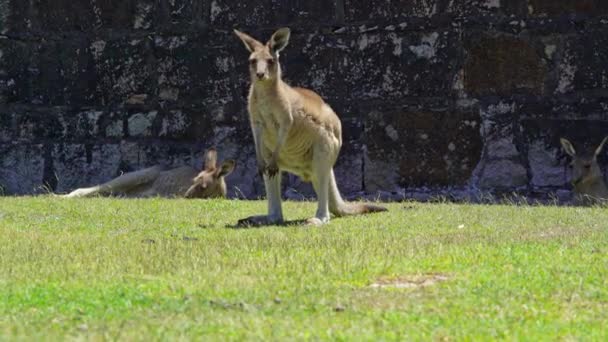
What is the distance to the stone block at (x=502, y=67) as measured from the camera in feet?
36.8

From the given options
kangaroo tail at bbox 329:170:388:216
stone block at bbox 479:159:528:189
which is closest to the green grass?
kangaroo tail at bbox 329:170:388:216

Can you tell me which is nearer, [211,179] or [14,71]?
[211,179]

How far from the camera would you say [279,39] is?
28.7ft

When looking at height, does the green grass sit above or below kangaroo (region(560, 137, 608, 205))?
above

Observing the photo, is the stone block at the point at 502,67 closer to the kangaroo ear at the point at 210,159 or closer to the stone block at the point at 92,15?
the kangaroo ear at the point at 210,159

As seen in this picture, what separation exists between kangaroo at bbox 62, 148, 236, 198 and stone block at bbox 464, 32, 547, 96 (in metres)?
2.41

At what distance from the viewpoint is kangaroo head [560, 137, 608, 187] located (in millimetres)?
10781

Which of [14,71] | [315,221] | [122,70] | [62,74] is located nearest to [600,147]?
[315,221]

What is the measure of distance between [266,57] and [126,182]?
12.3 feet

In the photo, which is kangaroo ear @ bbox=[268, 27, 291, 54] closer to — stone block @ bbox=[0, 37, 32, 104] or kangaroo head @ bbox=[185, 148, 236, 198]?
kangaroo head @ bbox=[185, 148, 236, 198]

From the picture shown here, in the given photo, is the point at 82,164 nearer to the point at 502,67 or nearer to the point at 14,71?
the point at 14,71

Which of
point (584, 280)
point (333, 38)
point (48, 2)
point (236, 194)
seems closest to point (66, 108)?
point (48, 2)

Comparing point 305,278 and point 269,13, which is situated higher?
point 269,13

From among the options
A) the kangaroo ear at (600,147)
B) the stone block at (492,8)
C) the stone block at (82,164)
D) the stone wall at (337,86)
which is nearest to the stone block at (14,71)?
the stone wall at (337,86)
